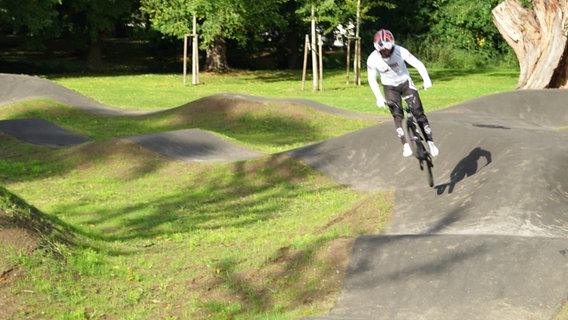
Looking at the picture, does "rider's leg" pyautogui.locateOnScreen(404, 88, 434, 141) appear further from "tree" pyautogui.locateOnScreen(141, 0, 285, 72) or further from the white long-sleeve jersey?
"tree" pyautogui.locateOnScreen(141, 0, 285, 72)

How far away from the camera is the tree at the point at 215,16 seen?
151ft

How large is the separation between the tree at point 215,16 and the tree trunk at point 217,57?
1.11m

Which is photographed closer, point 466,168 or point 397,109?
point 397,109

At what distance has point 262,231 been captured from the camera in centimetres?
1544

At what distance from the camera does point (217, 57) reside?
53.2m

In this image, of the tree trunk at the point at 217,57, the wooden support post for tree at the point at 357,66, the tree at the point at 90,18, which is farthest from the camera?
the tree trunk at the point at 217,57

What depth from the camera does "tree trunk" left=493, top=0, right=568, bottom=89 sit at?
32375 mm

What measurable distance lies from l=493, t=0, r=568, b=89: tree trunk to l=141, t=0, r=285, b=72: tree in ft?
48.2

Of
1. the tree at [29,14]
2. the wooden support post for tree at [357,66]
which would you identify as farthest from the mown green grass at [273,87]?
the tree at [29,14]

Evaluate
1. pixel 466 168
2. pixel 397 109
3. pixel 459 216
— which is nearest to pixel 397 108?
pixel 397 109

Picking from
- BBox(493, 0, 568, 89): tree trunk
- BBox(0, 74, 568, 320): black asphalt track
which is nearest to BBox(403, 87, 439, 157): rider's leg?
BBox(0, 74, 568, 320): black asphalt track

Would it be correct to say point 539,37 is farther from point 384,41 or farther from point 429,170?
point 384,41

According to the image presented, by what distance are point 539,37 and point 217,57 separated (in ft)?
76.7

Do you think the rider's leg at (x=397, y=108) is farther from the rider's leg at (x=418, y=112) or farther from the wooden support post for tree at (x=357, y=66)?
the wooden support post for tree at (x=357, y=66)
